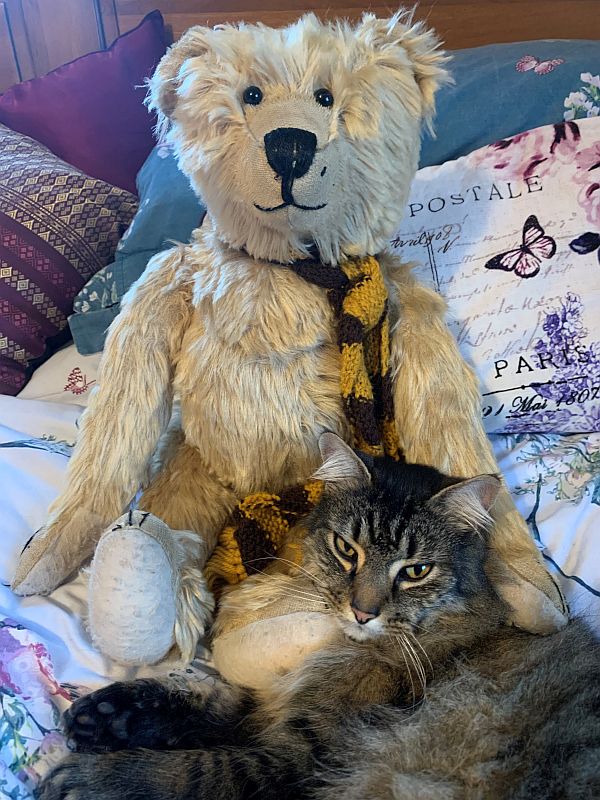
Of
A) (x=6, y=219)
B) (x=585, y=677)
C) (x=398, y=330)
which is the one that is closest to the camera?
(x=585, y=677)

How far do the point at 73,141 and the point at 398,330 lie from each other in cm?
118

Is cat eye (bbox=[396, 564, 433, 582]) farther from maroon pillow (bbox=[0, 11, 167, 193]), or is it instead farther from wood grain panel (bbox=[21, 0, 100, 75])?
wood grain panel (bbox=[21, 0, 100, 75])

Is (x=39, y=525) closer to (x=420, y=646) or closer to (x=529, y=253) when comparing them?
(x=420, y=646)

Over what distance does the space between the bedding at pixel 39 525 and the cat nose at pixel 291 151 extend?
1.95 ft

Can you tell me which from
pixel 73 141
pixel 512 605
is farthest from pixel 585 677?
pixel 73 141

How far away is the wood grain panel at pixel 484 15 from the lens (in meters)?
1.55

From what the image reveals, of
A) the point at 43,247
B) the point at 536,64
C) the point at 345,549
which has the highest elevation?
the point at 536,64

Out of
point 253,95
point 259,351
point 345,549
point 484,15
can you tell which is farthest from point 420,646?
point 484,15

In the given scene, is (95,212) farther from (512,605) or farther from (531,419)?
(512,605)

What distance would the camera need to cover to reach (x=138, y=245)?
1.33 metres

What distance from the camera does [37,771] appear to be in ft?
2.20

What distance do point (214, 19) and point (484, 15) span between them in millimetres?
670

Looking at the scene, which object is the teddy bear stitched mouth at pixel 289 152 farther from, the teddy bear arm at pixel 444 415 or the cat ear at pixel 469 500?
the cat ear at pixel 469 500

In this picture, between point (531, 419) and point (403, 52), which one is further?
point (531, 419)
